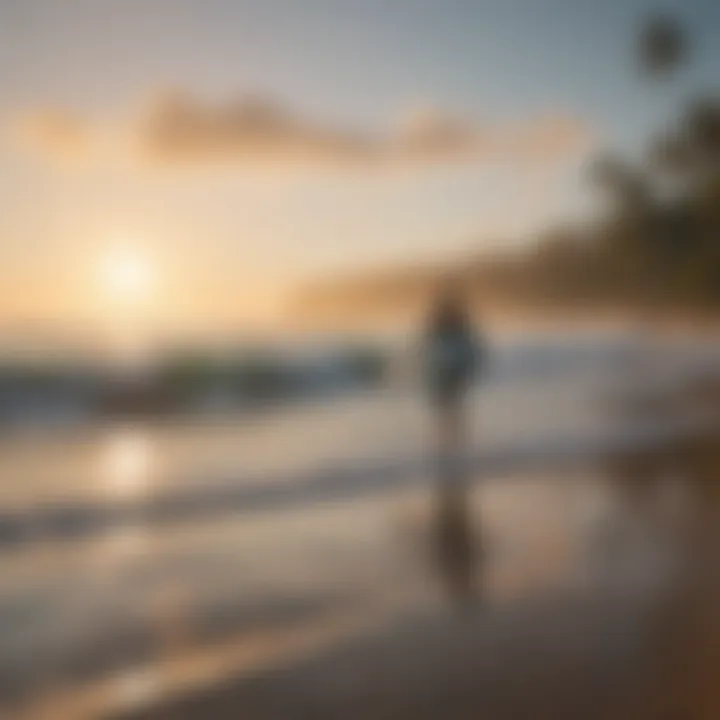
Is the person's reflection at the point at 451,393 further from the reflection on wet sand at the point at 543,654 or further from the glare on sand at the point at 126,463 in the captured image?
the glare on sand at the point at 126,463

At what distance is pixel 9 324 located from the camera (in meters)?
1.23

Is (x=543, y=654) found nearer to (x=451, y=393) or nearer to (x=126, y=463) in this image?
(x=451, y=393)

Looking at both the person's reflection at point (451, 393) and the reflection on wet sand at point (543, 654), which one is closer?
the reflection on wet sand at point (543, 654)

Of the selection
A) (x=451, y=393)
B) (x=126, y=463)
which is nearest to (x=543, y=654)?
(x=451, y=393)

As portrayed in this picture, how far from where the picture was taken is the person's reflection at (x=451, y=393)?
4.61 feet

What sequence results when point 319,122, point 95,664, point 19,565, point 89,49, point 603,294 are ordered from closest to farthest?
point 95,664, point 19,565, point 89,49, point 319,122, point 603,294

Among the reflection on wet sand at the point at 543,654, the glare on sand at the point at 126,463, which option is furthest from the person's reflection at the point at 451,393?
the glare on sand at the point at 126,463

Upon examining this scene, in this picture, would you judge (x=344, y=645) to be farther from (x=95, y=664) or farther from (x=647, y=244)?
(x=647, y=244)

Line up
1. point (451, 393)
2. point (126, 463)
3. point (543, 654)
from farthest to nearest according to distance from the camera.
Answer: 1. point (451, 393)
2. point (126, 463)
3. point (543, 654)

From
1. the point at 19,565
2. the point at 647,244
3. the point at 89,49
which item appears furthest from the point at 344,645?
the point at 647,244

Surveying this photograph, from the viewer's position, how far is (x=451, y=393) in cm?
151

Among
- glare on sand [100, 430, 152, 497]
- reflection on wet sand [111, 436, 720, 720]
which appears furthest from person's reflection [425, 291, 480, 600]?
glare on sand [100, 430, 152, 497]

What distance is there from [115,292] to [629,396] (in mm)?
1005

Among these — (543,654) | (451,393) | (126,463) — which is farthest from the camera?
(451,393)
